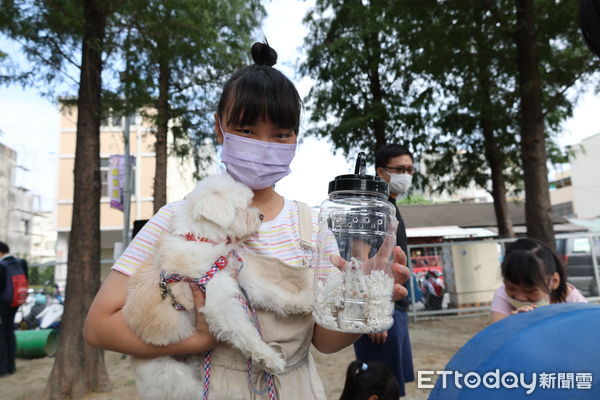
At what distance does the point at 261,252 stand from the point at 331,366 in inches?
222

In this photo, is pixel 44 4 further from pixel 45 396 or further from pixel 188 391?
pixel 188 391

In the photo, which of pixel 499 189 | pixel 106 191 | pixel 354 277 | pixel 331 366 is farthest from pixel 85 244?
pixel 106 191

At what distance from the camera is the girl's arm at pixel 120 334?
109 centimetres

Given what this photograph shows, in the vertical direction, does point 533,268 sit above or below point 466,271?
above

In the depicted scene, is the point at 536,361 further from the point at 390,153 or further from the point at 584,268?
the point at 584,268

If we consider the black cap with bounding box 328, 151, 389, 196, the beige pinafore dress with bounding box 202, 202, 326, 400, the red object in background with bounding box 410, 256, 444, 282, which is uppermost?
the black cap with bounding box 328, 151, 389, 196

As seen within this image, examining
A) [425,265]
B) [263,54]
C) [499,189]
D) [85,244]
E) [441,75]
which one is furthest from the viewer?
[499,189]

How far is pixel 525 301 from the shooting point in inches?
96.7

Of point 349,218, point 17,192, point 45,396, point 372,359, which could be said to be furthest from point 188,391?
point 17,192

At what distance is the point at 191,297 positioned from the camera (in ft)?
3.61

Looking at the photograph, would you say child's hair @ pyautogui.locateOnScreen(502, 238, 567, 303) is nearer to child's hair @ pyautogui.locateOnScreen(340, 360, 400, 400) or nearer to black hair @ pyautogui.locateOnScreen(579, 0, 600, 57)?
child's hair @ pyautogui.locateOnScreen(340, 360, 400, 400)

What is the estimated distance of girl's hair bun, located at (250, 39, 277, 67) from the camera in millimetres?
1436

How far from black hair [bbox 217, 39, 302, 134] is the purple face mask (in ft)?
0.22

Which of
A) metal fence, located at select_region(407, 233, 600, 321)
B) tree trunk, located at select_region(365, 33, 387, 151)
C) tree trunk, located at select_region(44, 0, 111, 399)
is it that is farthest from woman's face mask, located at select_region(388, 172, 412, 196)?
tree trunk, located at select_region(365, 33, 387, 151)
